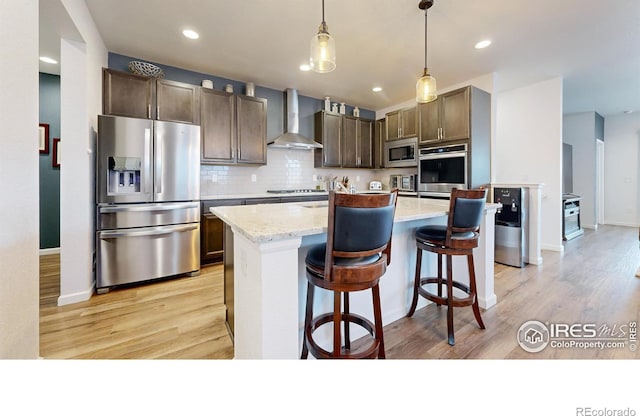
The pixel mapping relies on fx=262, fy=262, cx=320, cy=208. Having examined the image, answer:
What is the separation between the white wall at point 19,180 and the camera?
1133mm

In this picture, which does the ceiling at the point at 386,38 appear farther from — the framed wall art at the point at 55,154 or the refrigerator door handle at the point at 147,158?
the framed wall art at the point at 55,154

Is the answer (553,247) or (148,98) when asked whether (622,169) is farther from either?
(148,98)

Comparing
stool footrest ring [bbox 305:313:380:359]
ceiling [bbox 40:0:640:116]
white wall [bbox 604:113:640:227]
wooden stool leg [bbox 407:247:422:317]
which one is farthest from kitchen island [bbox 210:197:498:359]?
white wall [bbox 604:113:640:227]

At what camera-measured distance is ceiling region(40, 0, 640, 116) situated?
7.43ft

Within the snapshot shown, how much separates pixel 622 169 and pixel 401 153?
575 cm

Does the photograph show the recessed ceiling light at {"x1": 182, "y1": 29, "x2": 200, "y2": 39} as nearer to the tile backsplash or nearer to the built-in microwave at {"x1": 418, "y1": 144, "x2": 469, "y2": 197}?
the tile backsplash

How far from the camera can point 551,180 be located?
3.98 m

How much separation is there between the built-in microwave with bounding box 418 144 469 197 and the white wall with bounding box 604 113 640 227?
561cm

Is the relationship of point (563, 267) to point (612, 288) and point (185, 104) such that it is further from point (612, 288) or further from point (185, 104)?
point (185, 104)

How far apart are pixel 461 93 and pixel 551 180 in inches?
79.0

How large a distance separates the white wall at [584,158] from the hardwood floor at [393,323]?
371 cm
